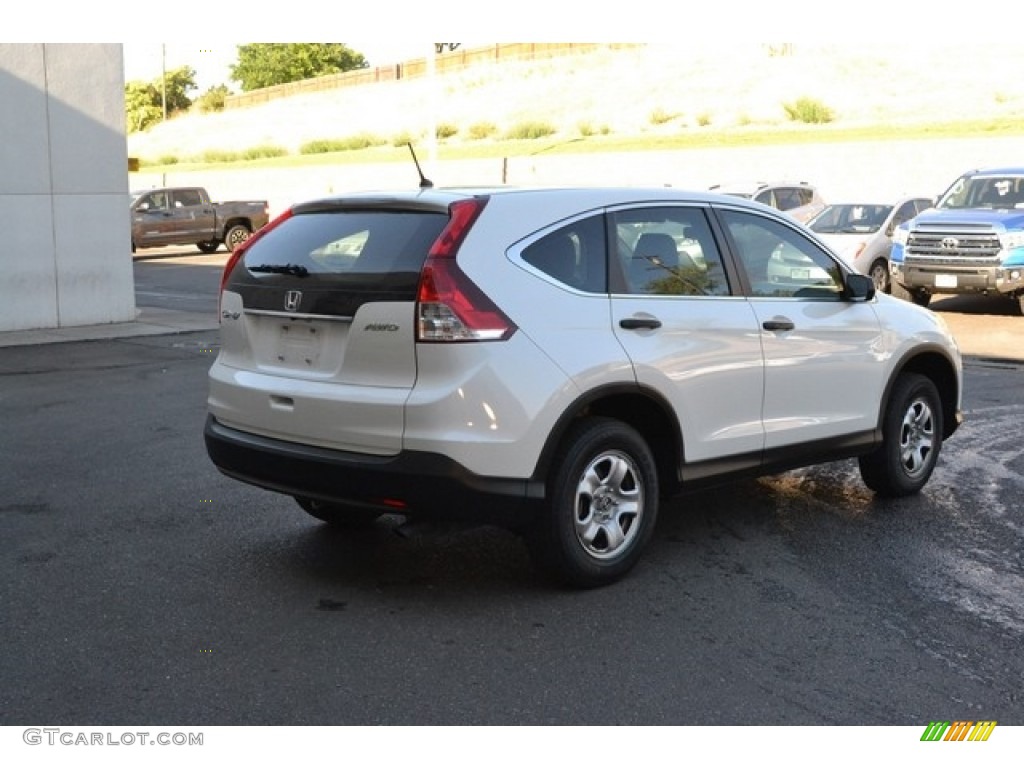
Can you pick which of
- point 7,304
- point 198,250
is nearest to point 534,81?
point 198,250

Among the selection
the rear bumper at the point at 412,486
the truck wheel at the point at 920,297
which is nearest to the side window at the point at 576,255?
the rear bumper at the point at 412,486

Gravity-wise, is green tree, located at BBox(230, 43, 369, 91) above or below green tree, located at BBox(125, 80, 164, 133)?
above

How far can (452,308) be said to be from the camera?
5199 mm

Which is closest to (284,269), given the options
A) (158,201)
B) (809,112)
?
(158,201)

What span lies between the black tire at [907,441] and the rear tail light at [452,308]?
299 cm

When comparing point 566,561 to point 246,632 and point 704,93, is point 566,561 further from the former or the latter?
point 704,93

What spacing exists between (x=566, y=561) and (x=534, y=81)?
79716 millimetres

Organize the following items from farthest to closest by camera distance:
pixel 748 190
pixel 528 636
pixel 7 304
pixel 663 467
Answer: pixel 748 190 < pixel 7 304 < pixel 663 467 < pixel 528 636

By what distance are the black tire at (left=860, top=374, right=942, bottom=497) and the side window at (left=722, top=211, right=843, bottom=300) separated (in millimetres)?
843

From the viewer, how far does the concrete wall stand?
612 inches

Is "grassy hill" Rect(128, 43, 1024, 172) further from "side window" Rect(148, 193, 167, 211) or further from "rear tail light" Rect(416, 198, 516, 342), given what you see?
"rear tail light" Rect(416, 198, 516, 342)

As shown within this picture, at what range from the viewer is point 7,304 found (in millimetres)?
15656

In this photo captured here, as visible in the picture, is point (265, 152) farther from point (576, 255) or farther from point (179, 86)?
point (576, 255)
